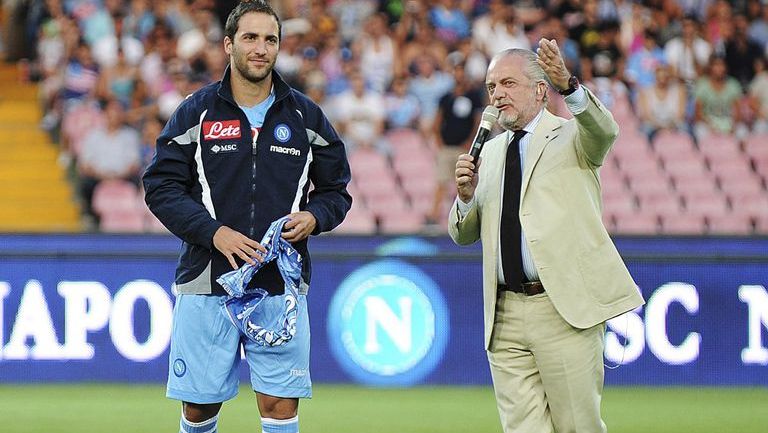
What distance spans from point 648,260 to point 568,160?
5.47 metres

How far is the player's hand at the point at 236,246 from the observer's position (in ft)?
19.2

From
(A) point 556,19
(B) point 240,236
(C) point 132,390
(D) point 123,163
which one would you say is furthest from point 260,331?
(A) point 556,19

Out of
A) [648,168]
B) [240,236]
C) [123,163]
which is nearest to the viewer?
[240,236]

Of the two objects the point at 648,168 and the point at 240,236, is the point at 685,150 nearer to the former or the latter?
the point at 648,168

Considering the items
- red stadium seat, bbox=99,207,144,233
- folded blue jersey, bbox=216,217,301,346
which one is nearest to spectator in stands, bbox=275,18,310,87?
red stadium seat, bbox=99,207,144,233

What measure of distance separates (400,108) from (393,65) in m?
0.79

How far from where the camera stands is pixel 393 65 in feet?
53.7

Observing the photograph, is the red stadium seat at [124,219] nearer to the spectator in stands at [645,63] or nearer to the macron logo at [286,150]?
the spectator in stands at [645,63]

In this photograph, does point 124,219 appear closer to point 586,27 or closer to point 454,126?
point 454,126

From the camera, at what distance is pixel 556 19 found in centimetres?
1752

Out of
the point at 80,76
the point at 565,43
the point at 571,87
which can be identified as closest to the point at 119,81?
the point at 80,76

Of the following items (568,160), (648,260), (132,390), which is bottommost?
(132,390)

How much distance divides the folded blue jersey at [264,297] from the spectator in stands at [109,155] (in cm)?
870

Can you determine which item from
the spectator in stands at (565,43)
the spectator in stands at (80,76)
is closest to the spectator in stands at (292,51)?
the spectator in stands at (80,76)
